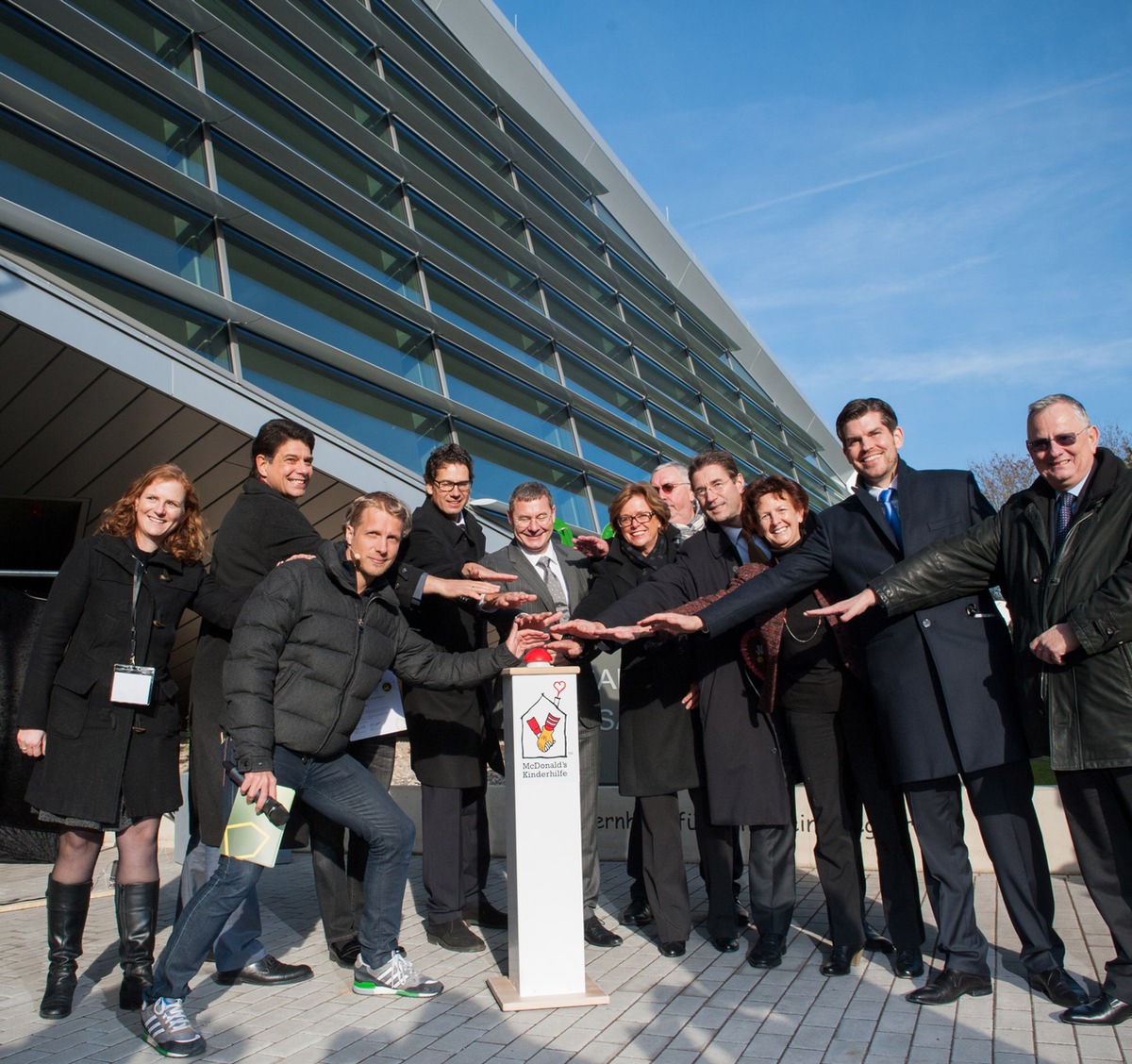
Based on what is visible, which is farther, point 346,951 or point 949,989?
point 346,951


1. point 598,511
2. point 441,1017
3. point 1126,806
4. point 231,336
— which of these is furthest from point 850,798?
point 598,511

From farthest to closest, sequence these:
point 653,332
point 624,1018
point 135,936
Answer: point 653,332
point 135,936
point 624,1018

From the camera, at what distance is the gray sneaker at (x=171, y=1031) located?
3.25 meters

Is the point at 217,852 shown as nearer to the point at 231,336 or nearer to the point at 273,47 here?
the point at 231,336

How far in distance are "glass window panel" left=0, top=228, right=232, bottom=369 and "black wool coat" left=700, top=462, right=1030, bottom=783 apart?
4.73 m

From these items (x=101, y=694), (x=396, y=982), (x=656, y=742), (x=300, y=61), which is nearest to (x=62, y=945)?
(x=101, y=694)

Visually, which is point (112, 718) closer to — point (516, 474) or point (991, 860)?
point (991, 860)

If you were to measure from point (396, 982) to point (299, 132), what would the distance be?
11.0 meters

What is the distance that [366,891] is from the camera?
392cm

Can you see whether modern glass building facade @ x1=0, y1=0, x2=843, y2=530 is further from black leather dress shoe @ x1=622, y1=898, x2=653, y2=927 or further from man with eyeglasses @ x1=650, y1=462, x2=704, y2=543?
black leather dress shoe @ x1=622, y1=898, x2=653, y2=927

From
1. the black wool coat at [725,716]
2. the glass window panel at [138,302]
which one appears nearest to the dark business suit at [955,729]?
the black wool coat at [725,716]

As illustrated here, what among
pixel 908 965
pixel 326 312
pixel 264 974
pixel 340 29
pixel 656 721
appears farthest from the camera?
pixel 340 29

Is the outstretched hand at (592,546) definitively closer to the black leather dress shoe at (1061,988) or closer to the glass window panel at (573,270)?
→ the black leather dress shoe at (1061,988)

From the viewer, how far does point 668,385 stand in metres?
21.2
